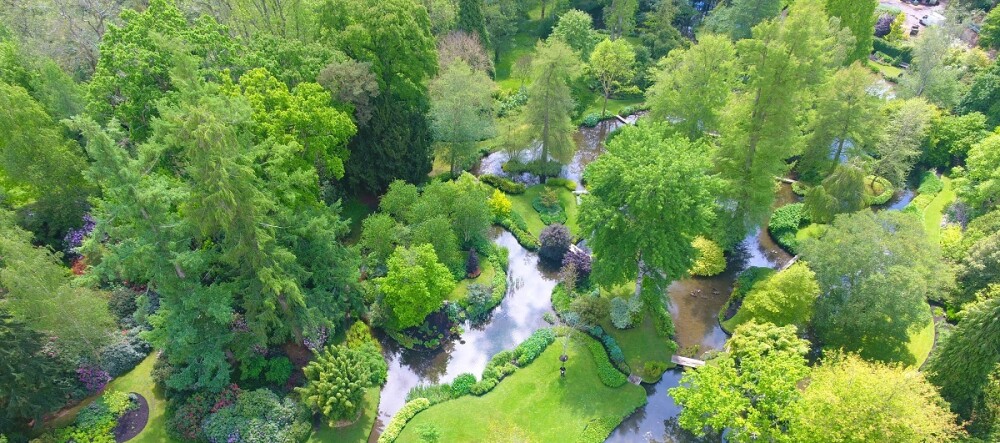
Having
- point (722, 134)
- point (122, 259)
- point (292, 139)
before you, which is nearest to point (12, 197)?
point (122, 259)

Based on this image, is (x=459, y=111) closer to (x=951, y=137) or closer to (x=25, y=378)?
(x=25, y=378)

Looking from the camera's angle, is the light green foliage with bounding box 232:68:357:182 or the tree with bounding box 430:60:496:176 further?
the tree with bounding box 430:60:496:176

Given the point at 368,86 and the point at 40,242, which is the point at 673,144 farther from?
the point at 40,242

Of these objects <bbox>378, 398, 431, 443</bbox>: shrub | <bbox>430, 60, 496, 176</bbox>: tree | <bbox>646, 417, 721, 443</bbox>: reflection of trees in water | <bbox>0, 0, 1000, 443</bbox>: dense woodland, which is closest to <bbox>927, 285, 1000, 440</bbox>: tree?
<bbox>0, 0, 1000, 443</bbox>: dense woodland

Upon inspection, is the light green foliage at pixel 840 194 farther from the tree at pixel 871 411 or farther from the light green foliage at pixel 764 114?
the tree at pixel 871 411

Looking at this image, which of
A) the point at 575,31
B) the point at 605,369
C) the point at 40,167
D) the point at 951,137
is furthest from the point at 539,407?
the point at 951,137

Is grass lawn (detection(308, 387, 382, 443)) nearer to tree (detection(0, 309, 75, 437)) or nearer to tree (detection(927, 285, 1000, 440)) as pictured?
tree (detection(0, 309, 75, 437))
